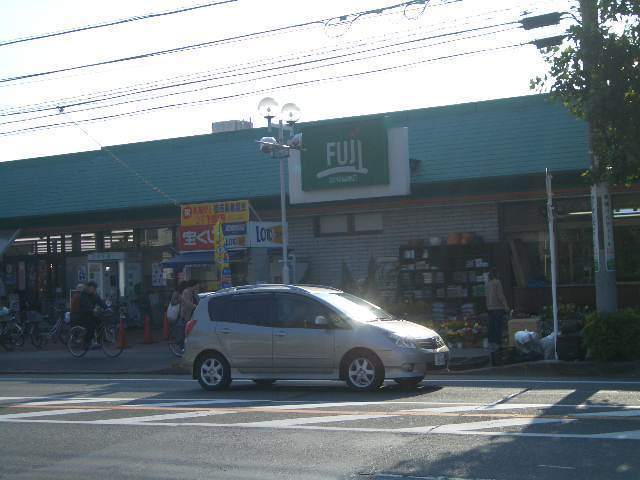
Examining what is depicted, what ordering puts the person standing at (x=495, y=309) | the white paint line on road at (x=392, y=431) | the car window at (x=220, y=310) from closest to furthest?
1. the white paint line on road at (x=392, y=431)
2. the car window at (x=220, y=310)
3. the person standing at (x=495, y=309)

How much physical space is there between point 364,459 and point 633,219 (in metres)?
14.9

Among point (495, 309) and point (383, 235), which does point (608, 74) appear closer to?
point (495, 309)

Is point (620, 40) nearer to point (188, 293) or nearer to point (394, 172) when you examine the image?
point (394, 172)

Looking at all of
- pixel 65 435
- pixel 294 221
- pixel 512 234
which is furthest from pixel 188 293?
pixel 65 435

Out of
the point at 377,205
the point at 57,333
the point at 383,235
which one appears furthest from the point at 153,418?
the point at 57,333

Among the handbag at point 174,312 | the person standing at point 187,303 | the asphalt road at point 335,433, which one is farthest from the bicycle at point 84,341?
the asphalt road at point 335,433

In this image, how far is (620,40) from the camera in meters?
13.8

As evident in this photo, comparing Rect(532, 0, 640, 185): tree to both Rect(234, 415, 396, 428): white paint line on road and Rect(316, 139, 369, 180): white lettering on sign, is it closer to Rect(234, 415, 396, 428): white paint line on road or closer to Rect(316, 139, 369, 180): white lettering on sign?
Rect(234, 415, 396, 428): white paint line on road

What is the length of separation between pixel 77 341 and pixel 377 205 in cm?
880

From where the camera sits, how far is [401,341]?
13492 millimetres

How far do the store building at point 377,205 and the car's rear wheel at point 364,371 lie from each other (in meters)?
8.22

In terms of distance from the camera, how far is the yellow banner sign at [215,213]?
22.6m

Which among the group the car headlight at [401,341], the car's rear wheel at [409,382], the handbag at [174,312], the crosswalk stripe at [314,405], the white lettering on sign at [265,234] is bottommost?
the crosswalk stripe at [314,405]

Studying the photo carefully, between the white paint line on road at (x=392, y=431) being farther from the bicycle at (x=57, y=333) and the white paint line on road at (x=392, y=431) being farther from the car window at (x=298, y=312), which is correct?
the bicycle at (x=57, y=333)
